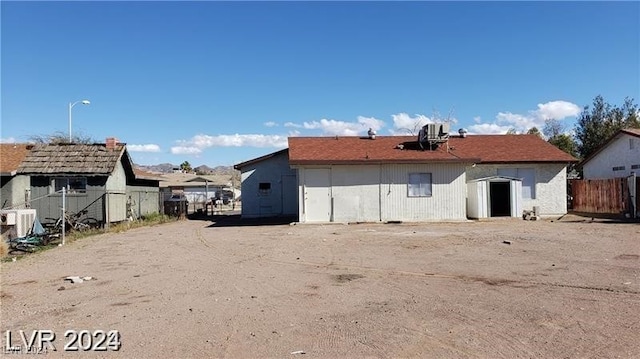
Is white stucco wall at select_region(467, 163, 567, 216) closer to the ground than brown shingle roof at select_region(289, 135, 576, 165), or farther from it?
closer to the ground

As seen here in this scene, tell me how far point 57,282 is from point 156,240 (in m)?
7.97

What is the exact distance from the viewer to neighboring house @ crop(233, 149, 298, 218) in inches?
1185

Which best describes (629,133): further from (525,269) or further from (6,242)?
(6,242)

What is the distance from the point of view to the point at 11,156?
25.1m

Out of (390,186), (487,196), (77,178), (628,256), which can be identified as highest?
(77,178)

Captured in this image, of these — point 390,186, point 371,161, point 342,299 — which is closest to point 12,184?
point 371,161

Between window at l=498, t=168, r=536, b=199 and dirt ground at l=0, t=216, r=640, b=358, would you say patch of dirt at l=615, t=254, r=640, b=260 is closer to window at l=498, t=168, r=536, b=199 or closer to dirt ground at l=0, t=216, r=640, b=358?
dirt ground at l=0, t=216, r=640, b=358

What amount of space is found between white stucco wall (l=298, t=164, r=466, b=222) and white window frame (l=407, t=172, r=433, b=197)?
0.14 metres

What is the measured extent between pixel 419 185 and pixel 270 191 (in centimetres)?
942

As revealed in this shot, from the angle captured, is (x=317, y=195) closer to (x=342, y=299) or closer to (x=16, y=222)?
(x=16, y=222)

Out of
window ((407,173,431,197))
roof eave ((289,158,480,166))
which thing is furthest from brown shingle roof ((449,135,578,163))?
window ((407,173,431,197))

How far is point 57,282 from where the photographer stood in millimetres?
10117

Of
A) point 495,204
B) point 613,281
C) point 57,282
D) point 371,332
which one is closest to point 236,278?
point 57,282

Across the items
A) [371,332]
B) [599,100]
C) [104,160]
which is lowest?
[371,332]
